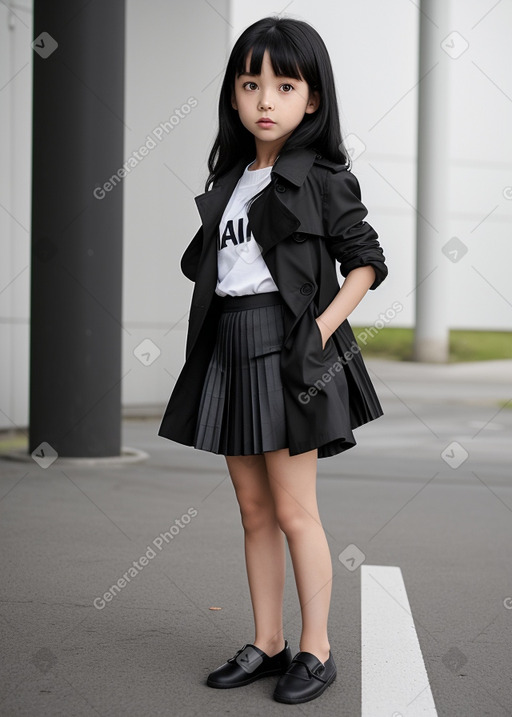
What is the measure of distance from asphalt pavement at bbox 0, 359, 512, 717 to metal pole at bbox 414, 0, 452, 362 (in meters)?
12.9

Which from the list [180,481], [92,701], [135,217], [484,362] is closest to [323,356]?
[92,701]

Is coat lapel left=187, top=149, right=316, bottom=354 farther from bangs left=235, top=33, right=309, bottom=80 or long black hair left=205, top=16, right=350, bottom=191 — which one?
bangs left=235, top=33, right=309, bottom=80

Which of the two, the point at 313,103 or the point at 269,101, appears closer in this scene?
the point at 269,101

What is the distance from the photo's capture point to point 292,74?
8.47 feet

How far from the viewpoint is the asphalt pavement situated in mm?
2666

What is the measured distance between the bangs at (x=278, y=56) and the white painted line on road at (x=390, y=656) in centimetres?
164

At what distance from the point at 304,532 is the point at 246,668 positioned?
41cm

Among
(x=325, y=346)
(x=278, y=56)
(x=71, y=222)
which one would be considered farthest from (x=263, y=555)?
(x=71, y=222)

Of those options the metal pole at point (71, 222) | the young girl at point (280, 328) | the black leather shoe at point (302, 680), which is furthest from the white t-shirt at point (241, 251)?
the metal pole at point (71, 222)

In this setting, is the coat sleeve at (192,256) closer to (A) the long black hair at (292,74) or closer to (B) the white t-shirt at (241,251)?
(B) the white t-shirt at (241,251)

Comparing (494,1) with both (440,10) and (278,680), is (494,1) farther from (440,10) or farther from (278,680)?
(278,680)

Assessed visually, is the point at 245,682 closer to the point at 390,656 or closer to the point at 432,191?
the point at 390,656

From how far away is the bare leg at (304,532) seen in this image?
264cm

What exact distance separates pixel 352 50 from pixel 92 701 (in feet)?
60.2
